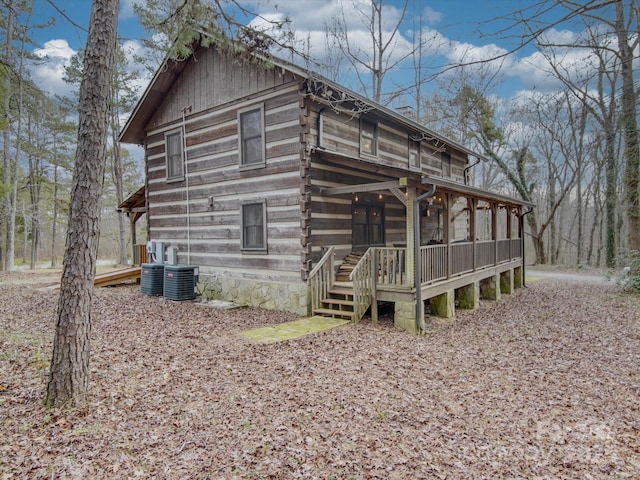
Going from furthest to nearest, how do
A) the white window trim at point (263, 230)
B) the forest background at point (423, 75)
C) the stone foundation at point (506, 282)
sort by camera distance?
the stone foundation at point (506, 282) < the white window trim at point (263, 230) < the forest background at point (423, 75)

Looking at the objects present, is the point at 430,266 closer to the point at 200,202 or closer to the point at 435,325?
the point at 435,325

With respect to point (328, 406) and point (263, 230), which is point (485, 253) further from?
point (328, 406)

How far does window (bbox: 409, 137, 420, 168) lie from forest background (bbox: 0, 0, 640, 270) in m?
1.48

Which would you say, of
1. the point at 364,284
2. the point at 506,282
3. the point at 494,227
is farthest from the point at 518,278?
the point at 364,284

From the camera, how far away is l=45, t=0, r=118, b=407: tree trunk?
14.1 ft

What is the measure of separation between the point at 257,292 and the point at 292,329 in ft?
9.22

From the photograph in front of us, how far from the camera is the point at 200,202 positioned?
1209 centimetres

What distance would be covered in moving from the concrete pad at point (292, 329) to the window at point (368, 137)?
16.7ft

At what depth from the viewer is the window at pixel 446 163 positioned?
15836mm

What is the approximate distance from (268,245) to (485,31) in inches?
283

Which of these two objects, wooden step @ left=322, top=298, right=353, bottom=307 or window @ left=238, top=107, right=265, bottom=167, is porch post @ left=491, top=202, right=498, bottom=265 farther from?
window @ left=238, top=107, right=265, bottom=167

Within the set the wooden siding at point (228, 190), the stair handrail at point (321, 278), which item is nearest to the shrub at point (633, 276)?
the stair handrail at point (321, 278)

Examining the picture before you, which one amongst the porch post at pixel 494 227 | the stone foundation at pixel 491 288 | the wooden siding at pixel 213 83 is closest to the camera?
the wooden siding at pixel 213 83

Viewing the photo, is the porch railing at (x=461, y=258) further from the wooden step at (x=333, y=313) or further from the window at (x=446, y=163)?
the window at (x=446, y=163)
